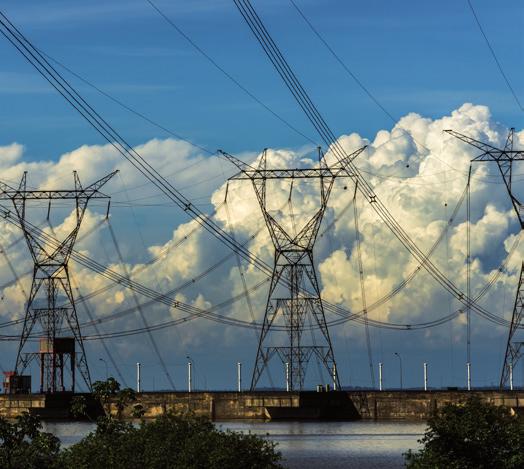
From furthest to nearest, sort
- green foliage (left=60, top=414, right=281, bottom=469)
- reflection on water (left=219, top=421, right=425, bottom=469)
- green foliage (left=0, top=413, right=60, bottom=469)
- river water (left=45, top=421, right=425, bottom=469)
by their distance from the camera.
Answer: reflection on water (left=219, top=421, right=425, bottom=469) < river water (left=45, top=421, right=425, bottom=469) < green foliage (left=0, top=413, right=60, bottom=469) < green foliage (left=60, top=414, right=281, bottom=469)

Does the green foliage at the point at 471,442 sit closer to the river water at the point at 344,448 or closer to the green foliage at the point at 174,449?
the green foliage at the point at 174,449

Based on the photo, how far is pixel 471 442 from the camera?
274ft

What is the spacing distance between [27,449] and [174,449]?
13011mm

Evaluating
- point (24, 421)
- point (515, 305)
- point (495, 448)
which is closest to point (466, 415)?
point (495, 448)

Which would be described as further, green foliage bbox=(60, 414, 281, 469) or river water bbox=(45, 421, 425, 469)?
river water bbox=(45, 421, 425, 469)

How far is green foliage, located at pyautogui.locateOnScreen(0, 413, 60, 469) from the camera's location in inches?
3674

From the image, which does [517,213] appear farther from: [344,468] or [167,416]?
[167,416]

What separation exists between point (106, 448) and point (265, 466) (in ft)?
40.9

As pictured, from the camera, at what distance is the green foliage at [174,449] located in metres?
83.1

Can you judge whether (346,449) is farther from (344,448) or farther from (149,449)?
(149,449)

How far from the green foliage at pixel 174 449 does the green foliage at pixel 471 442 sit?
9663mm

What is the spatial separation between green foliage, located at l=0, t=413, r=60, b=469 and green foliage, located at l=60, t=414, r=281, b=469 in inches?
87.3

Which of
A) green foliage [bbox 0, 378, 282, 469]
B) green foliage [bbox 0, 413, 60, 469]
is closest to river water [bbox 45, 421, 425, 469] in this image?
green foliage [bbox 0, 413, 60, 469]

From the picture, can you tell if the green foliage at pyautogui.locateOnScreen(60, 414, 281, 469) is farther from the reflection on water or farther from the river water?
the river water
